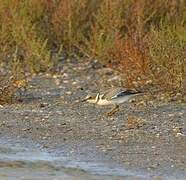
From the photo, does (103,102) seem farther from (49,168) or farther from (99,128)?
(49,168)

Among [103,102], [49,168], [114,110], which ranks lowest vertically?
[114,110]

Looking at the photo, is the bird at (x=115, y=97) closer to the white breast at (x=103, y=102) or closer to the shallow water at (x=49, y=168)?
the white breast at (x=103, y=102)

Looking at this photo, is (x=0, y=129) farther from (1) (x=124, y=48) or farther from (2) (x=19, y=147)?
(1) (x=124, y=48)

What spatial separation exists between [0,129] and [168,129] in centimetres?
198

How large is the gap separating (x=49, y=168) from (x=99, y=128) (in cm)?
179

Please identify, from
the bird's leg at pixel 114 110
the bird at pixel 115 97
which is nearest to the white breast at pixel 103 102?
the bird at pixel 115 97

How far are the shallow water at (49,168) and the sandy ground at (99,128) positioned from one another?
0.15 meters

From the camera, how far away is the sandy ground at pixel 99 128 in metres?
9.02

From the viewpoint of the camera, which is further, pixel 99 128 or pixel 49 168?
pixel 99 128

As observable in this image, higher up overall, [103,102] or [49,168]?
[49,168]

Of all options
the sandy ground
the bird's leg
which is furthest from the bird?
the sandy ground

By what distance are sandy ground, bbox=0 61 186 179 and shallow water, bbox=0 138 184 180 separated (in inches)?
5.8

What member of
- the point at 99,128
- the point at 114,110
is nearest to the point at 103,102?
the point at 114,110

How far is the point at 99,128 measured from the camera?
10469 millimetres
